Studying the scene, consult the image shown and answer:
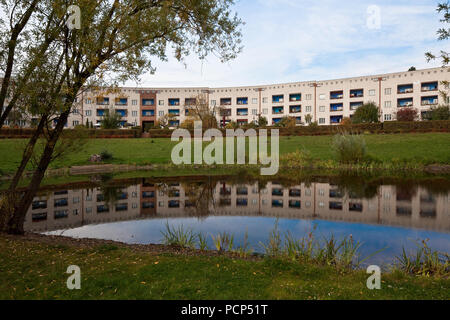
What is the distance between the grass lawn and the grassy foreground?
18.3 meters

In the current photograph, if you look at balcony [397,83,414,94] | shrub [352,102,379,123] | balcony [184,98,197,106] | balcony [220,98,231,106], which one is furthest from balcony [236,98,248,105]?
balcony [397,83,414,94]

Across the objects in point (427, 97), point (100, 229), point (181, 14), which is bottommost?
point (100, 229)

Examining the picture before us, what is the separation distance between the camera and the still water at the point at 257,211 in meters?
8.38

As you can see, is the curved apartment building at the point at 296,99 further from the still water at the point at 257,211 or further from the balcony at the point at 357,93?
the still water at the point at 257,211

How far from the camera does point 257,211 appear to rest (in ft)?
37.5

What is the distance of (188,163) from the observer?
28.3 meters

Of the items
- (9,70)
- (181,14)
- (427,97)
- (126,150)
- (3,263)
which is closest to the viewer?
(3,263)

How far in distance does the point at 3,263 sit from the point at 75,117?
241 ft

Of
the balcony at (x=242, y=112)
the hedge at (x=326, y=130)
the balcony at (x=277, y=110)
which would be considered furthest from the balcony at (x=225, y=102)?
the hedge at (x=326, y=130)

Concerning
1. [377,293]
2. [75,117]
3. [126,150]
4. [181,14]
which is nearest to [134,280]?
[377,293]

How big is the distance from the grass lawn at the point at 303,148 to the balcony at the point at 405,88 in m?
31.6

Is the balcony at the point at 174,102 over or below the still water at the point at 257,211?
over

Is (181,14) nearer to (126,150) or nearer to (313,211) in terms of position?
(313,211)

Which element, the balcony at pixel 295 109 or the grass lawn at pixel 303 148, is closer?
the grass lawn at pixel 303 148
